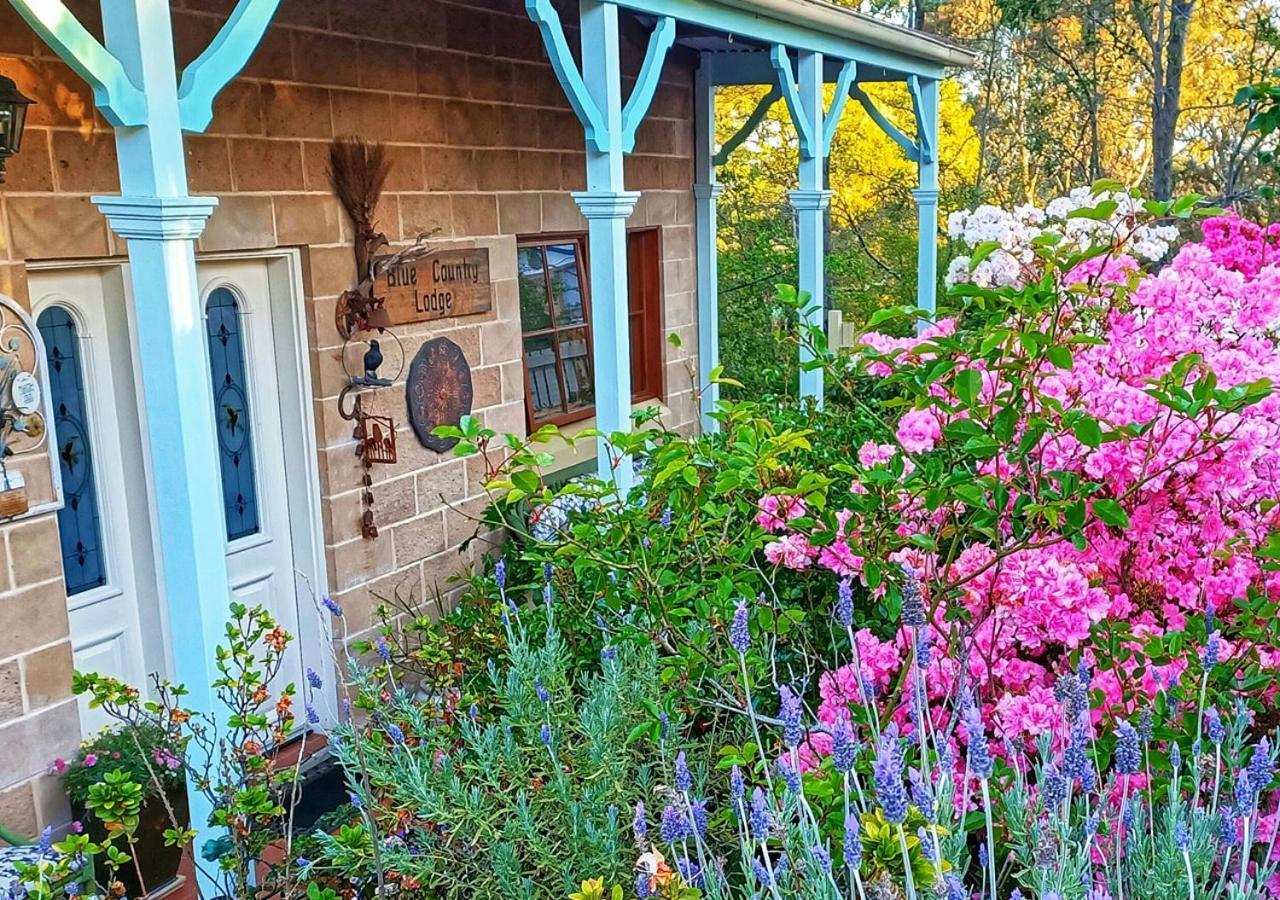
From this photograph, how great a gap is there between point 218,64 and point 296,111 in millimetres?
1653

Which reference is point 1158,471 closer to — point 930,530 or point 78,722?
point 930,530

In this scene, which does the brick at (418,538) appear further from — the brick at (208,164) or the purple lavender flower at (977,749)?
the purple lavender flower at (977,749)

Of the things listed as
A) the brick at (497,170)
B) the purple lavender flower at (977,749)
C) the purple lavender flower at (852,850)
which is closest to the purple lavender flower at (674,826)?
the purple lavender flower at (852,850)

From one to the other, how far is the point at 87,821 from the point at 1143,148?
18684 mm

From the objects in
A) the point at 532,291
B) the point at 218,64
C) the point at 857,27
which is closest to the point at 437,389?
the point at 532,291

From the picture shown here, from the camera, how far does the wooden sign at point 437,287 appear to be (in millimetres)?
5074

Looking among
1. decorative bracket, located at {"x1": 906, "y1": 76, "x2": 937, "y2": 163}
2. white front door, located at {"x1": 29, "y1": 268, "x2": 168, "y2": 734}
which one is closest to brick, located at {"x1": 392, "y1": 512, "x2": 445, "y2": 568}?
white front door, located at {"x1": 29, "y1": 268, "x2": 168, "y2": 734}

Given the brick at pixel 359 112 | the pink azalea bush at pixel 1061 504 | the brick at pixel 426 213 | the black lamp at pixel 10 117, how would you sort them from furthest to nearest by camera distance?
the brick at pixel 426 213
the brick at pixel 359 112
the black lamp at pixel 10 117
the pink azalea bush at pixel 1061 504

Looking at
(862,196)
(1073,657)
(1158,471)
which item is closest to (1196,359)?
(1158,471)

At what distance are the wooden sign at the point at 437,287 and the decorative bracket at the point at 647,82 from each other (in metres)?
1.20

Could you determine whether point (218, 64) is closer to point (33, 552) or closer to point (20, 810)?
point (33, 552)

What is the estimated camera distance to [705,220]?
7930 millimetres

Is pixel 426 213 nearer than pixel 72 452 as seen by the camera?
No

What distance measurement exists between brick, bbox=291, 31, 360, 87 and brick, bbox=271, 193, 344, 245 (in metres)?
0.49
